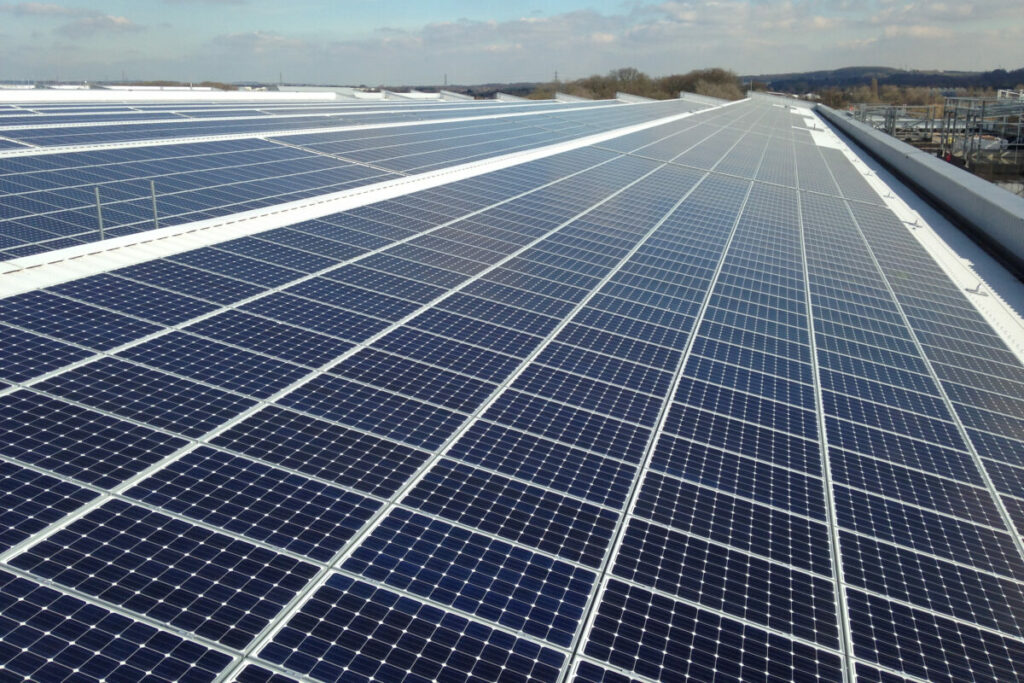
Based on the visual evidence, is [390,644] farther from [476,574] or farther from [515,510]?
[515,510]

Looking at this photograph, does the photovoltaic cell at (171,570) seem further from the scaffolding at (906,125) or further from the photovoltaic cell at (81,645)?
the scaffolding at (906,125)

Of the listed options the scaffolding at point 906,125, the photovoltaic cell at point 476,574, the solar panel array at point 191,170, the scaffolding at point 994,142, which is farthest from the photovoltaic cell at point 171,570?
the scaffolding at point 906,125

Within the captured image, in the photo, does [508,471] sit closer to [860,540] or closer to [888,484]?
[860,540]

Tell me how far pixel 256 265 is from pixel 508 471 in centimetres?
841

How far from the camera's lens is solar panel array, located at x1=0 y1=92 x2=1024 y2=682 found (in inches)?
278

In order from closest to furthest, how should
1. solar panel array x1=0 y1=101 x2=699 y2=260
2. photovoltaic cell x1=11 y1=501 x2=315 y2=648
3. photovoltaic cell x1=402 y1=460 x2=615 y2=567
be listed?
photovoltaic cell x1=11 y1=501 x2=315 y2=648 < photovoltaic cell x1=402 y1=460 x2=615 y2=567 < solar panel array x1=0 y1=101 x2=699 y2=260

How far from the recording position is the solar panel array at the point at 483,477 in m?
7.06

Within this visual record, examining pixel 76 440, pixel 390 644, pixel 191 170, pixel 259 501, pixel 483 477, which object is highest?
pixel 191 170

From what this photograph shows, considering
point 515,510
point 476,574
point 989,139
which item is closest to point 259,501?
point 476,574

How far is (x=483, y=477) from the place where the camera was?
970 cm

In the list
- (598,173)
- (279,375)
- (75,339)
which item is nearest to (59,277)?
(75,339)

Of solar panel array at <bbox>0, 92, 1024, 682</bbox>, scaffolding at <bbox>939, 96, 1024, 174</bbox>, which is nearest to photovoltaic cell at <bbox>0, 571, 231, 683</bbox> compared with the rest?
solar panel array at <bbox>0, 92, 1024, 682</bbox>

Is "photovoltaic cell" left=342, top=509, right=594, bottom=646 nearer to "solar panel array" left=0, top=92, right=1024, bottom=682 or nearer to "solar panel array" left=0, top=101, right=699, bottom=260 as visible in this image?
"solar panel array" left=0, top=92, right=1024, bottom=682

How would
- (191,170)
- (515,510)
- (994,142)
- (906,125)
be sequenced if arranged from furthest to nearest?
(906,125), (994,142), (191,170), (515,510)
